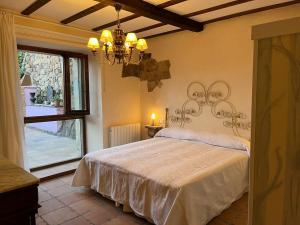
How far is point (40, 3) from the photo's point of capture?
2697mm

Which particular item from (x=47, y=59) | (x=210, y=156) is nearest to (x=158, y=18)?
(x=210, y=156)

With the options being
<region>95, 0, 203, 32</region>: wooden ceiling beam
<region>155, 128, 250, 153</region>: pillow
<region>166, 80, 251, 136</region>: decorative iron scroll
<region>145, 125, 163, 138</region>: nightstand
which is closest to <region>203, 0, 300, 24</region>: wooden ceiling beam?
<region>95, 0, 203, 32</region>: wooden ceiling beam

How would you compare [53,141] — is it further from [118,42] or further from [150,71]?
[118,42]

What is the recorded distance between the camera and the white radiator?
4.16 m

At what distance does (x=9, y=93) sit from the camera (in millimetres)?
2869

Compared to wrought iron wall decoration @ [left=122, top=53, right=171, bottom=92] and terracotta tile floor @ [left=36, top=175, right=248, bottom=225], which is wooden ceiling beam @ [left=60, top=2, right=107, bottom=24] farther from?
terracotta tile floor @ [left=36, top=175, right=248, bottom=225]

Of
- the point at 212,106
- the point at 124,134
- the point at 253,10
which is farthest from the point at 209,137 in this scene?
the point at 253,10

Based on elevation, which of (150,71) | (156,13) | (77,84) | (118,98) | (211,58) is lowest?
(118,98)

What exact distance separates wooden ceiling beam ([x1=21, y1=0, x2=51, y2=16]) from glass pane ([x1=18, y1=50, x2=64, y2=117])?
2.38 feet

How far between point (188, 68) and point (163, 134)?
3.99 feet

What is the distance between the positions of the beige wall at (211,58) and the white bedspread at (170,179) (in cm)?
91

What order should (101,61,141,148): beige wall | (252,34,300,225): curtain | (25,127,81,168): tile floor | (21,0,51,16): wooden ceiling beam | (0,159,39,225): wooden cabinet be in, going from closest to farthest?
(252,34,300,225): curtain → (0,159,39,225): wooden cabinet → (21,0,51,16): wooden ceiling beam → (25,127,81,168): tile floor → (101,61,141,148): beige wall

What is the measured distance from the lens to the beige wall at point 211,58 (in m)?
3.22

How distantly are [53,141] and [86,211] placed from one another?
79.5 inches
